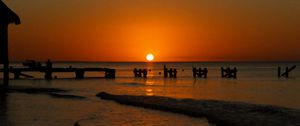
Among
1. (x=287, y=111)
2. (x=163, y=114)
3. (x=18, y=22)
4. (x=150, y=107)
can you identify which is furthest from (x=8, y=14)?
(x=287, y=111)

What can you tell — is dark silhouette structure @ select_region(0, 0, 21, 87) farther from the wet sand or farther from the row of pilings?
the row of pilings

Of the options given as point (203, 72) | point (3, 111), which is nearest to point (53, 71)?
point (203, 72)

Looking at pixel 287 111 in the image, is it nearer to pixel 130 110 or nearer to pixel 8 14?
pixel 130 110

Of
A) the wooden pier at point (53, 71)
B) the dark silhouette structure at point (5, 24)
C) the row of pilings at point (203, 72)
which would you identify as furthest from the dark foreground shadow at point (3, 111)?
the row of pilings at point (203, 72)

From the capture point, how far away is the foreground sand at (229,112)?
17.8 metres

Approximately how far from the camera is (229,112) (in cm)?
2081

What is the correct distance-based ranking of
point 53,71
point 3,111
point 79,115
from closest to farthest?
1. point 79,115
2. point 3,111
3. point 53,71

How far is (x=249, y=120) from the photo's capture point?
59.4 feet

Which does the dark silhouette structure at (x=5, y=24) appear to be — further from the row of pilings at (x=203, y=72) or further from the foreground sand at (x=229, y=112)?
the row of pilings at (x=203, y=72)

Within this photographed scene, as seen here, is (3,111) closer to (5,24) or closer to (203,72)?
(5,24)

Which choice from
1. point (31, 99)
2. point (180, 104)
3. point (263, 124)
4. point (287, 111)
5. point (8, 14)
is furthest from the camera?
point (8, 14)

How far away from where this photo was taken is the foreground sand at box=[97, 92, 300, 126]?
58.4ft

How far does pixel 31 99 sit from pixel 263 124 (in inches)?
563

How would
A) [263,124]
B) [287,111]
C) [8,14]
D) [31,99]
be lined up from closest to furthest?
[263,124], [287,111], [31,99], [8,14]
